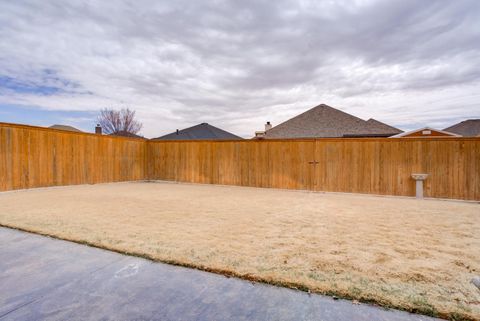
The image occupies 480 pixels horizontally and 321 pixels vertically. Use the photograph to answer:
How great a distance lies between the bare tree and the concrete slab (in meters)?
25.7

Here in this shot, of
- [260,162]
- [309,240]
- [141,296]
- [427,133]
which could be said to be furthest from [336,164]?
[427,133]

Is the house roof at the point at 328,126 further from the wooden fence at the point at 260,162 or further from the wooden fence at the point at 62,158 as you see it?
the wooden fence at the point at 62,158

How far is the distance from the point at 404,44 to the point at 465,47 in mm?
2213

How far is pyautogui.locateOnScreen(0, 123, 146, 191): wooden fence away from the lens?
739 cm

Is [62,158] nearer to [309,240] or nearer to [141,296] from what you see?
[141,296]

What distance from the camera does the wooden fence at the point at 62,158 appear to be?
7.39 metres

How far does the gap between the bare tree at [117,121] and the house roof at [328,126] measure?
17.0 meters

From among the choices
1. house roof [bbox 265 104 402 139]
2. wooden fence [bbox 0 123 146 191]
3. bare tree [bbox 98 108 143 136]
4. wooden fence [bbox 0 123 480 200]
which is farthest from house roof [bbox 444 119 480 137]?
bare tree [bbox 98 108 143 136]

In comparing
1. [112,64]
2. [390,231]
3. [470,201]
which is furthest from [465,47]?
[112,64]

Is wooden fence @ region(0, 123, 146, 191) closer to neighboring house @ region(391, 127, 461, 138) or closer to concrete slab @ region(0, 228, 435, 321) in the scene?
concrete slab @ region(0, 228, 435, 321)

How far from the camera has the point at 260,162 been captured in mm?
9359

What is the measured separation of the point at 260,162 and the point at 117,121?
22.0 meters

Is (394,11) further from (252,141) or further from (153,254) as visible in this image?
(153,254)

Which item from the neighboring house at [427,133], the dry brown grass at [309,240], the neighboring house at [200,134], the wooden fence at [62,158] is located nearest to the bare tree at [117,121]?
the neighboring house at [200,134]
